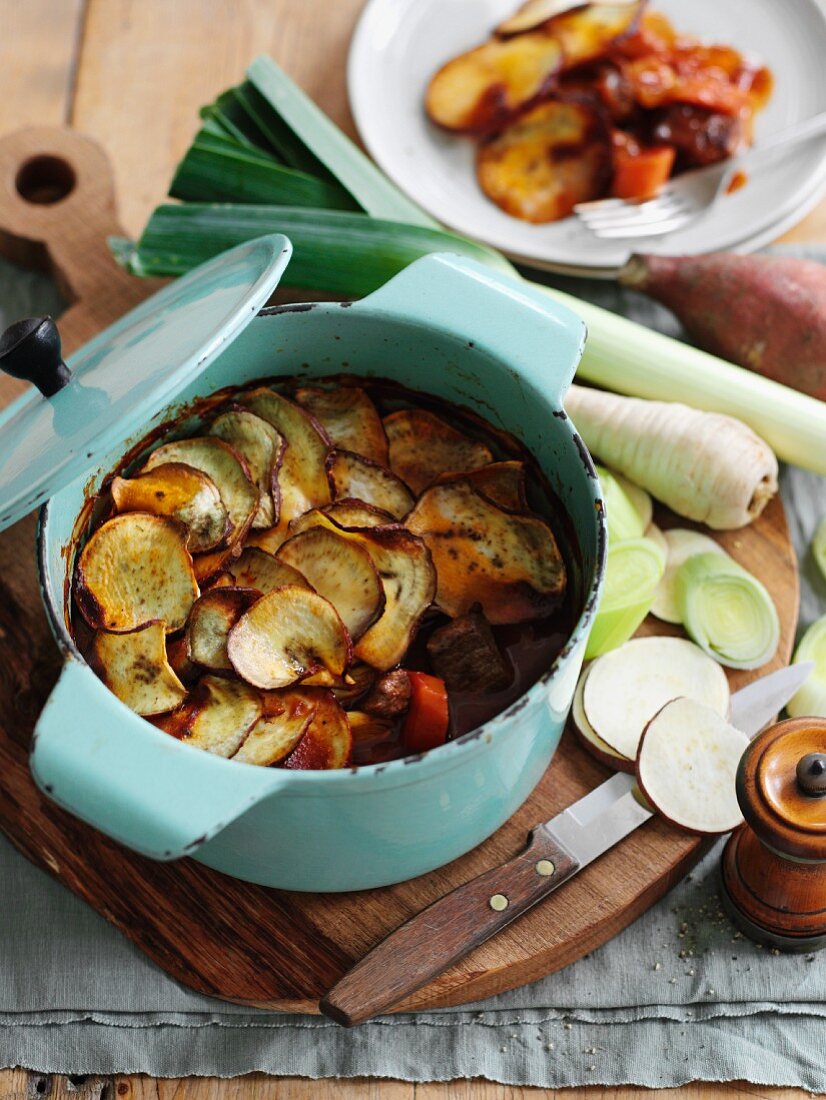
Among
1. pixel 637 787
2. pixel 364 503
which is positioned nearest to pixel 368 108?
pixel 364 503

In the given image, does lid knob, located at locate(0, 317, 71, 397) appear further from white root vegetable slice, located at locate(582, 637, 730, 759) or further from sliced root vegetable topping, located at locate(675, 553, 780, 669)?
sliced root vegetable topping, located at locate(675, 553, 780, 669)

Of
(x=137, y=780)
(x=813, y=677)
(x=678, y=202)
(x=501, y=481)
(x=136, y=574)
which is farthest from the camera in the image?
(x=678, y=202)

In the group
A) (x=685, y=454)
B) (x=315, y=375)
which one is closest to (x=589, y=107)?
(x=685, y=454)

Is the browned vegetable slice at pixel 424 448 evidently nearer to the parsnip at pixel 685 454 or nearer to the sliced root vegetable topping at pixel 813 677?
the parsnip at pixel 685 454

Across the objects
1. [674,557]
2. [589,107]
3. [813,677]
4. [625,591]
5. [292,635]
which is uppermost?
[292,635]

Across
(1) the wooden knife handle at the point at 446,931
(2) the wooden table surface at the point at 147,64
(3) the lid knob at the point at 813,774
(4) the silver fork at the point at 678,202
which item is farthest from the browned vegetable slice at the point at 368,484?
(2) the wooden table surface at the point at 147,64

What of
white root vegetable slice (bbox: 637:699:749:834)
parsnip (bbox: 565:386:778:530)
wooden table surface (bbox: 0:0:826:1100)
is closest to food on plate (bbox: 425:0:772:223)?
wooden table surface (bbox: 0:0:826:1100)

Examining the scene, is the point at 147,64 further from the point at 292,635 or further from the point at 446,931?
the point at 446,931
